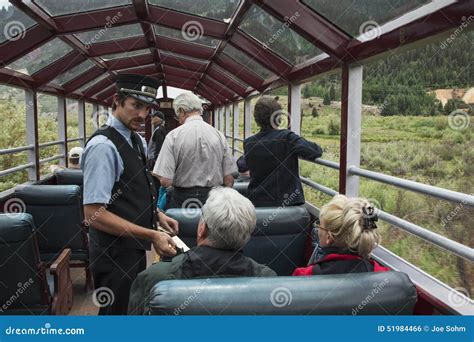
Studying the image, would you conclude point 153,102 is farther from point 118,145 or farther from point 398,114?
point 398,114

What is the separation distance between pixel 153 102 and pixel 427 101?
6.78 feet

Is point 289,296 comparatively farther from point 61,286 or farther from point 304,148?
point 61,286

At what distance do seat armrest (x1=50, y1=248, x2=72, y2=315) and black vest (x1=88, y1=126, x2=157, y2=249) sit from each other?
35.5 inches

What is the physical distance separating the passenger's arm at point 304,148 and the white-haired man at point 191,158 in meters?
0.48

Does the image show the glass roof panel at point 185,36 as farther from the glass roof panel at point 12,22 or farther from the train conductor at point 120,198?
the train conductor at point 120,198

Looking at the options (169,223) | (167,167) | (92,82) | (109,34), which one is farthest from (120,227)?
(92,82)

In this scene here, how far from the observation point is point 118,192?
2.36m

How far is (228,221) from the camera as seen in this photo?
69.7 inches

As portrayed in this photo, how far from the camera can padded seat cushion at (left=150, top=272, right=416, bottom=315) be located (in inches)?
57.6

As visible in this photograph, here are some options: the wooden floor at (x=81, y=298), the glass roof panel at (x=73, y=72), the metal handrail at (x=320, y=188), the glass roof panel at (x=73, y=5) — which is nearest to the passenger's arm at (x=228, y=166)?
the metal handrail at (x=320, y=188)

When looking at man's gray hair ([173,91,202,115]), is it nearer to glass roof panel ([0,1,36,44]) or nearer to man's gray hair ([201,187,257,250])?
glass roof panel ([0,1,36,44])

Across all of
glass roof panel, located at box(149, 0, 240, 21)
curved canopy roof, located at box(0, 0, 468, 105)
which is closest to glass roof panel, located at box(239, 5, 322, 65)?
curved canopy roof, located at box(0, 0, 468, 105)

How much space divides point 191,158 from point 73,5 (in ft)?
6.55

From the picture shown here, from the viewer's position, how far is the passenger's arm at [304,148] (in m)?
3.48
